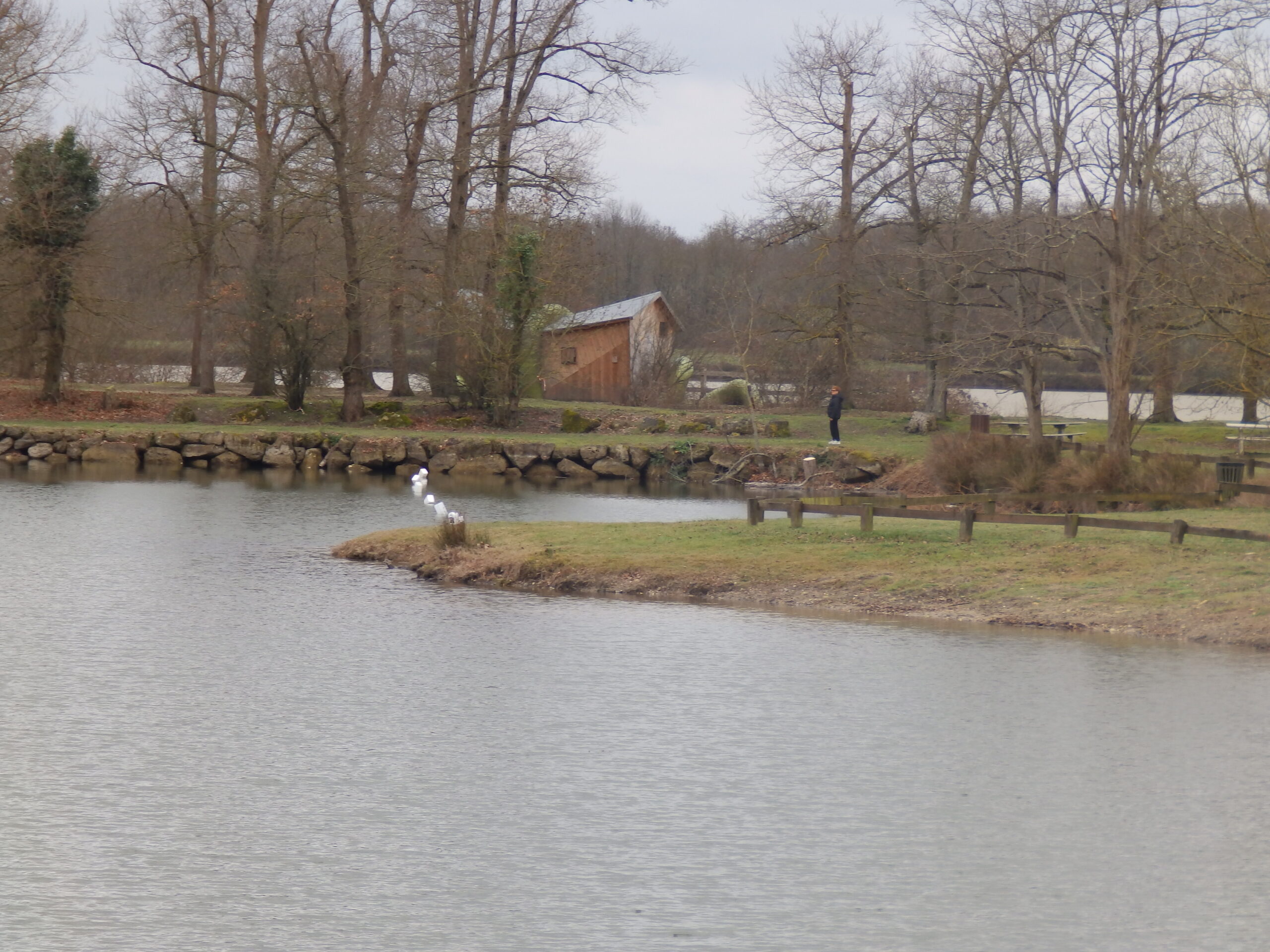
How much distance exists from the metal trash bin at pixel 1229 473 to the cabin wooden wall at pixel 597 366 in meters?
27.2

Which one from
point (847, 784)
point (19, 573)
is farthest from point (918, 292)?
point (847, 784)

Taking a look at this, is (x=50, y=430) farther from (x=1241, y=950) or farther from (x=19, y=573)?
(x=1241, y=950)

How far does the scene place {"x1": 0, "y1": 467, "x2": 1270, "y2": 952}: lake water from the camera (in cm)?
679

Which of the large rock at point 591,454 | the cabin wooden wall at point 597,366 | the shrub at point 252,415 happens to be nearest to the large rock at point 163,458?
the shrub at point 252,415

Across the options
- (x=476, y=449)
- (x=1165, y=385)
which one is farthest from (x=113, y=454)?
(x=1165, y=385)

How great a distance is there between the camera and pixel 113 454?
118 ft

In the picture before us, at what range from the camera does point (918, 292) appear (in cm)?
3281

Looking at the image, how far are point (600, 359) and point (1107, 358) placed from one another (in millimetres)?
24797

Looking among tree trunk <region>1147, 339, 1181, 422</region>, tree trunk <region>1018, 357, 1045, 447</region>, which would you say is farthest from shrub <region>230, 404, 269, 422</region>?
tree trunk <region>1147, 339, 1181, 422</region>

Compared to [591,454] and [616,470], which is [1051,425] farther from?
[591,454]

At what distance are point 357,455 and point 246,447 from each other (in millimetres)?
2952

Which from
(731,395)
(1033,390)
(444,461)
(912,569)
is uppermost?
(731,395)

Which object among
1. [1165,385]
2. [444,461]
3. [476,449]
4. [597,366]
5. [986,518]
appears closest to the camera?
[986,518]

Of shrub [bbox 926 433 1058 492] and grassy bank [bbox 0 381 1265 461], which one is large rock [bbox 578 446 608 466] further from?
shrub [bbox 926 433 1058 492]
